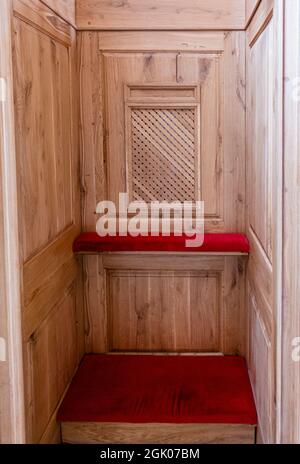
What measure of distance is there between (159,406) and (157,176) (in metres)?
1.05

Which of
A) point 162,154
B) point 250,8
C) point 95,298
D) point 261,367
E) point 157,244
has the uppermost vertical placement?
point 250,8

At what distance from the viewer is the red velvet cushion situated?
2.70 m

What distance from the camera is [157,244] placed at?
2.73 metres

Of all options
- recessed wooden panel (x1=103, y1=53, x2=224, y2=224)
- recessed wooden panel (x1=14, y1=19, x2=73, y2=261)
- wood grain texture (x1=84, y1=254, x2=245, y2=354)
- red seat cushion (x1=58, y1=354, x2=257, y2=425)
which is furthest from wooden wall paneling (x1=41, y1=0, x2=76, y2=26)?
red seat cushion (x1=58, y1=354, x2=257, y2=425)

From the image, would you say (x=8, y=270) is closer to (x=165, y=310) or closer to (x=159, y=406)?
(x=159, y=406)

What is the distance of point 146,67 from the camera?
2801 millimetres

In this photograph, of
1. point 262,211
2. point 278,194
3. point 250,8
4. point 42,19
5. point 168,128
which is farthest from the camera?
point 168,128

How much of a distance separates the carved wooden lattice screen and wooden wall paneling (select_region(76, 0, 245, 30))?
0.28 meters

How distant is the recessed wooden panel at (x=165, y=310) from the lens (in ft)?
9.61

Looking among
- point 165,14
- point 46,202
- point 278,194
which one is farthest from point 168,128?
point 278,194

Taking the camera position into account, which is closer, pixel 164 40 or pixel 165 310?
pixel 164 40

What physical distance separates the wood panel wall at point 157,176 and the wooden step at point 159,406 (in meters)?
0.24
